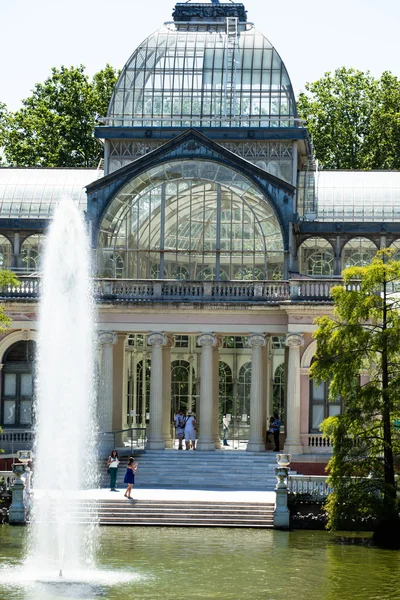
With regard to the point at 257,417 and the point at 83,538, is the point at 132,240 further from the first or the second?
the point at 83,538

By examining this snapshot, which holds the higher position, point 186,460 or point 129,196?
point 129,196

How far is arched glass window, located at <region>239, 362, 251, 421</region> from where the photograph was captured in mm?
63406

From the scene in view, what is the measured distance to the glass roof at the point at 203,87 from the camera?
59.0 m

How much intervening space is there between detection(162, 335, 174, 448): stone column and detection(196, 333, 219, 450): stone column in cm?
168

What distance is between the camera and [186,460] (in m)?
51.8

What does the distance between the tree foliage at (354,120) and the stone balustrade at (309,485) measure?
35.4 meters

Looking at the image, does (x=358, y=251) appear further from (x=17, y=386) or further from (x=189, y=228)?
(x=17, y=386)

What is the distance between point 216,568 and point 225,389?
2917 cm

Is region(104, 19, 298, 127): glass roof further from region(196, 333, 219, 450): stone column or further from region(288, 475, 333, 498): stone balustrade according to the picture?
region(288, 475, 333, 498): stone balustrade

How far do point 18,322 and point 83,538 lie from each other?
59.9 feet

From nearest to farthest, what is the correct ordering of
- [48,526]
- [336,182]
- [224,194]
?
[48,526] < [224,194] < [336,182]

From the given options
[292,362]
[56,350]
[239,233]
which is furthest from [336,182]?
[56,350]

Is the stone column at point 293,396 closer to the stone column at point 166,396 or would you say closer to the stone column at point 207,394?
the stone column at point 207,394

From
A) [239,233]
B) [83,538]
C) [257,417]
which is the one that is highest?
[239,233]
